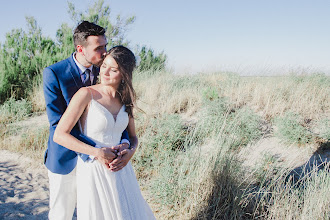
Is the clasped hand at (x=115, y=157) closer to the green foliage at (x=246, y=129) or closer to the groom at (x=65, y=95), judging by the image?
the groom at (x=65, y=95)

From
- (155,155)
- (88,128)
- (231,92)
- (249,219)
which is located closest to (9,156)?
(155,155)

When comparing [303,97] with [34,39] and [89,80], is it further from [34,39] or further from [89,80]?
[34,39]

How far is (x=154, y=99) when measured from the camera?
287 inches

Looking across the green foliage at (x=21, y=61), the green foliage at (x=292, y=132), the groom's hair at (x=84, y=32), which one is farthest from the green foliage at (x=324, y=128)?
the green foliage at (x=21, y=61)

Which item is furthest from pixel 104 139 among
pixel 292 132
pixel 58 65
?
pixel 292 132

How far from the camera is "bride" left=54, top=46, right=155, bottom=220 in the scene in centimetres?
177

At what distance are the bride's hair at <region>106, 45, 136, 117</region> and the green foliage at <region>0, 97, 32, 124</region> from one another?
5.72m

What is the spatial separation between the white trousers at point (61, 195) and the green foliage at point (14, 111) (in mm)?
5304

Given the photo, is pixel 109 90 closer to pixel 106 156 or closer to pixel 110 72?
pixel 110 72

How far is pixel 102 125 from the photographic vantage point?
72.0 inches

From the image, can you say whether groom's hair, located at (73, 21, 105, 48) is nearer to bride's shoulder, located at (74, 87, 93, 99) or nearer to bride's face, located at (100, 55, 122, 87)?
bride's face, located at (100, 55, 122, 87)

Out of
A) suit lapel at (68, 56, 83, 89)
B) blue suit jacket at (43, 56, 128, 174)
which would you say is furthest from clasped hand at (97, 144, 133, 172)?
suit lapel at (68, 56, 83, 89)

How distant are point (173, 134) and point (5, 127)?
167 inches

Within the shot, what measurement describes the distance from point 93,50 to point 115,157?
98 cm
